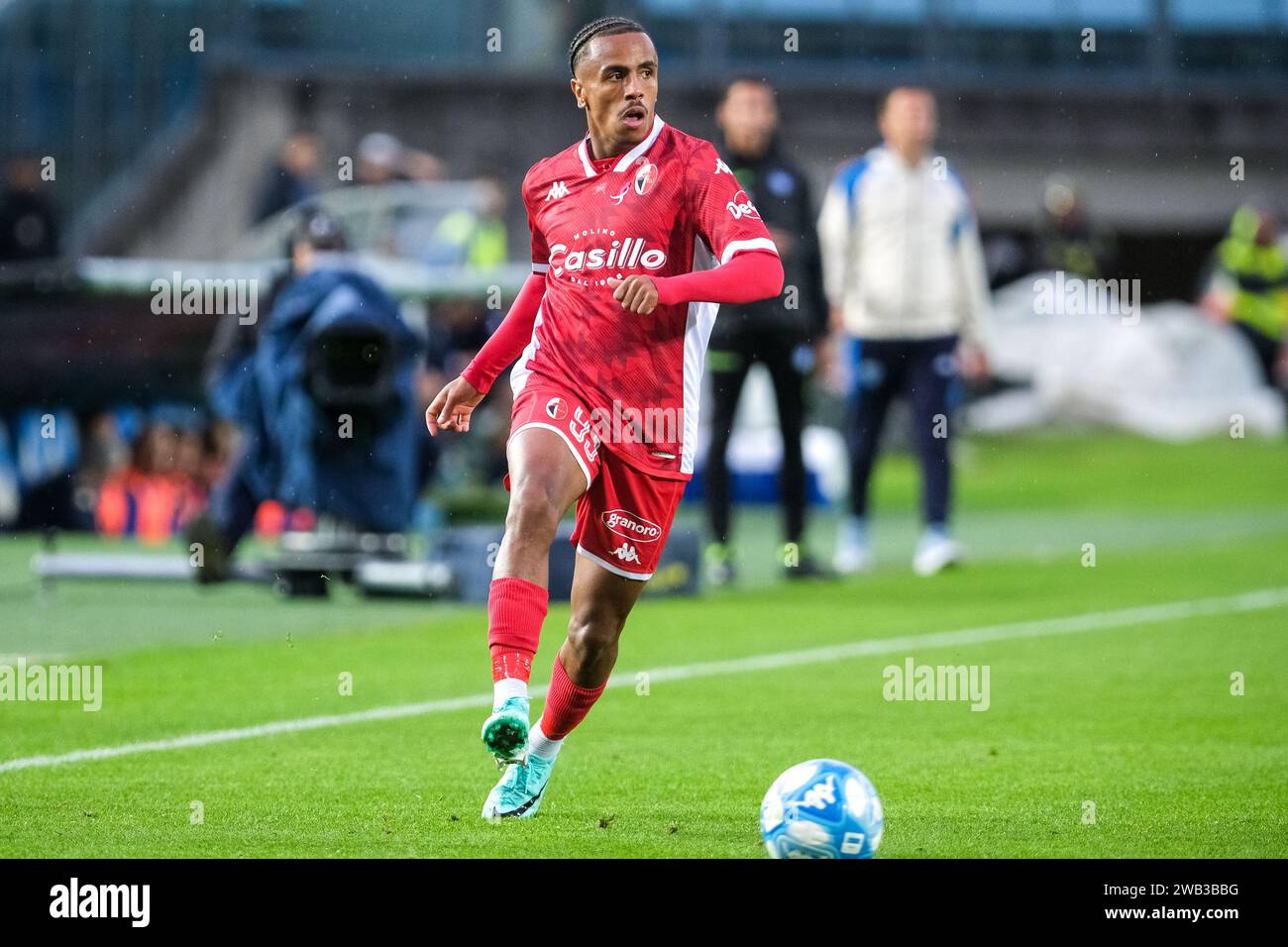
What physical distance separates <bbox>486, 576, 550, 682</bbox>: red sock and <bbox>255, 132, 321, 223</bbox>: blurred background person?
1302 cm

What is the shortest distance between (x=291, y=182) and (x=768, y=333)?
721 centimetres

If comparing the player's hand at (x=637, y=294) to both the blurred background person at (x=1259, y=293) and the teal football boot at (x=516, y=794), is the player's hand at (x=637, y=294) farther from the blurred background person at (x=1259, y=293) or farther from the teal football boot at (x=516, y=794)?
the blurred background person at (x=1259, y=293)

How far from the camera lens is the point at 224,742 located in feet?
25.2

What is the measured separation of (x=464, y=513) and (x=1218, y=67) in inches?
766

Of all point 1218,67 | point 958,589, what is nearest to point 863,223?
point 958,589

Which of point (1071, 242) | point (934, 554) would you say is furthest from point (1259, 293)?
point (934, 554)

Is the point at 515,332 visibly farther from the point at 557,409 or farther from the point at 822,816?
the point at 822,816

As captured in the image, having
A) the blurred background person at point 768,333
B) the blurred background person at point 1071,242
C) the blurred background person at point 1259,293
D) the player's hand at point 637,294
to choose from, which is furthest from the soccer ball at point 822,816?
the blurred background person at point 1259,293

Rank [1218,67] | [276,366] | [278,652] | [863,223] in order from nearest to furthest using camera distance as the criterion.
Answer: [278,652] < [276,366] < [863,223] < [1218,67]

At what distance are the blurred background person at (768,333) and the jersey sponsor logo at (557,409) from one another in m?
6.79

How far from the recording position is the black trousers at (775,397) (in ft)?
43.5

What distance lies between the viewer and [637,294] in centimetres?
586

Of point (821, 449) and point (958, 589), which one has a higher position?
point (821, 449)

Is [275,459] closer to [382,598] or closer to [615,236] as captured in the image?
[382,598]
